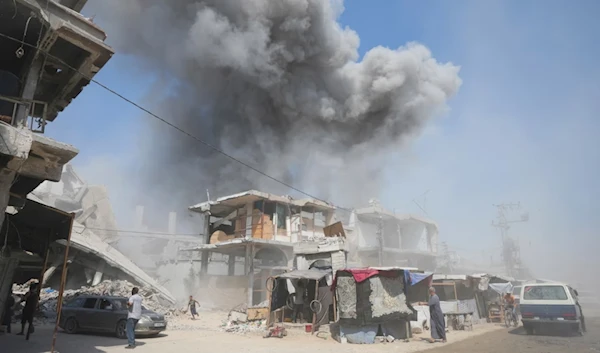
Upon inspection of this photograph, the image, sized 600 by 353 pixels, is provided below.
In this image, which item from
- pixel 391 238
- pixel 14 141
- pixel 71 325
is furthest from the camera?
pixel 391 238

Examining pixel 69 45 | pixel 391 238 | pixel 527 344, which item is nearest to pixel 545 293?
pixel 527 344

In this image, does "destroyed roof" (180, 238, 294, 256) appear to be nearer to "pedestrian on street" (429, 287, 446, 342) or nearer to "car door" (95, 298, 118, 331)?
"car door" (95, 298, 118, 331)

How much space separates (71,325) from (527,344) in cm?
1295

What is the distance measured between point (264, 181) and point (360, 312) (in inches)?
776

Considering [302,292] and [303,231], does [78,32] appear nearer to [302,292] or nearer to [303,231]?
[302,292]

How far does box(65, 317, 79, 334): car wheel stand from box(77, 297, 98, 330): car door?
0.57ft

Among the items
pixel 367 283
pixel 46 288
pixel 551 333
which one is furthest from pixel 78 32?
pixel 46 288

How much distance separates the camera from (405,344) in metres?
9.73

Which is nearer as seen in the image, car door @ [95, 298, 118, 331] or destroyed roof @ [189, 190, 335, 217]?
car door @ [95, 298, 118, 331]

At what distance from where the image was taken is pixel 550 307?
36.7ft

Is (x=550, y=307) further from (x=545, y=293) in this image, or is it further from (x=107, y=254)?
(x=107, y=254)

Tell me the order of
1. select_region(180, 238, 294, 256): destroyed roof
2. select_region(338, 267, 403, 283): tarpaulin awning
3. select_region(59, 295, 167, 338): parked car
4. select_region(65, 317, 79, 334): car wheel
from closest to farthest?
1. select_region(338, 267, 403, 283): tarpaulin awning
2. select_region(59, 295, 167, 338): parked car
3. select_region(65, 317, 79, 334): car wheel
4. select_region(180, 238, 294, 256): destroyed roof

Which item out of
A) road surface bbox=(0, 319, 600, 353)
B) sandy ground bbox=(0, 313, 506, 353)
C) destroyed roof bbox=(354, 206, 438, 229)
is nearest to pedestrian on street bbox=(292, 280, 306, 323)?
sandy ground bbox=(0, 313, 506, 353)

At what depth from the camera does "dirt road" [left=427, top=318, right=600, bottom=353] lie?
8.46 metres
